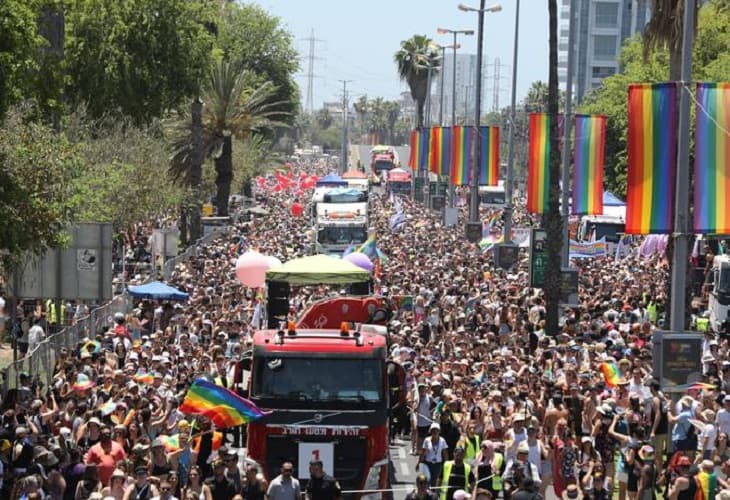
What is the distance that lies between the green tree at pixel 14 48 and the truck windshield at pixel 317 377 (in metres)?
5.33

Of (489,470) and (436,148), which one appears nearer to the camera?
(489,470)

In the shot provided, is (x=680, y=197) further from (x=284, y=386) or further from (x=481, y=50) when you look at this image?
(x=481, y=50)

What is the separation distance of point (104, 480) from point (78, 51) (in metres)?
37.2

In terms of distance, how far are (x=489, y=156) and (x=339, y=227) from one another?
5.72 m

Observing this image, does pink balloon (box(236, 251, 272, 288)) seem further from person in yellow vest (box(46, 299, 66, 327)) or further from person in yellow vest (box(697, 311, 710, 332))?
person in yellow vest (box(697, 311, 710, 332))

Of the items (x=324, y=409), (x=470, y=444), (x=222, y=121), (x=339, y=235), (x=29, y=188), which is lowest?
(x=470, y=444)

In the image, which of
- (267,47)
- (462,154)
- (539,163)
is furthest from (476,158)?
(267,47)

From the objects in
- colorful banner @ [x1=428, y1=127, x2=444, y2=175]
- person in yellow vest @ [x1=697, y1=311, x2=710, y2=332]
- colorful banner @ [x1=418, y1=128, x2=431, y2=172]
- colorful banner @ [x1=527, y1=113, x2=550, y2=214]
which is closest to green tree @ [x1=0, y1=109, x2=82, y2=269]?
colorful banner @ [x1=527, y1=113, x2=550, y2=214]

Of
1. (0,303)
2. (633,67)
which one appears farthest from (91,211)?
(633,67)

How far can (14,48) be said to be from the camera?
19.4 metres

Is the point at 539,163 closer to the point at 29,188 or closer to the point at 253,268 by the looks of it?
the point at 253,268

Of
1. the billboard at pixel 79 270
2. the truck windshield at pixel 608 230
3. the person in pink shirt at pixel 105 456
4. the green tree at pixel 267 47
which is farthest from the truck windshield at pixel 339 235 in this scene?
the green tree at pixel 267 47

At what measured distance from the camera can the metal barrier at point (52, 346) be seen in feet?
75.6

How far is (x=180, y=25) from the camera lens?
174 ft
